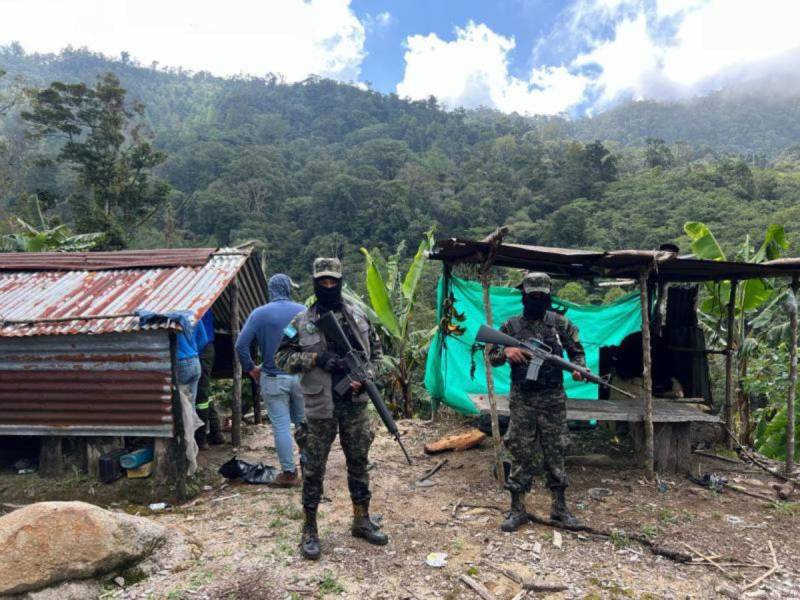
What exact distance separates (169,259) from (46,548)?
12.6 ft

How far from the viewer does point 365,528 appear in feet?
13.5

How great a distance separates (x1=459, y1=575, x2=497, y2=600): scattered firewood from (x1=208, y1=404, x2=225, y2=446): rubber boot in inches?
178

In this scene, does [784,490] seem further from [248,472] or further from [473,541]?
[248,472]

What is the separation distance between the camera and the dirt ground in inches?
139

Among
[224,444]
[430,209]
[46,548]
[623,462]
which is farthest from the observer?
[430,209]

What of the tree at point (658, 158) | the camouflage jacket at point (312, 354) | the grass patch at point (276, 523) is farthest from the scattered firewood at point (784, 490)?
the tree at point (658, 158)

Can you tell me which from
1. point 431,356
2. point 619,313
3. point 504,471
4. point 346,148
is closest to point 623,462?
point 504,471

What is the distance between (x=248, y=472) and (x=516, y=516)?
9.40 ft

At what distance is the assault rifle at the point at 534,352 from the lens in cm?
424

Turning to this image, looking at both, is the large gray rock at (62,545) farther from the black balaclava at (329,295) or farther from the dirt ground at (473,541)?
the black balaclava at (329,295)

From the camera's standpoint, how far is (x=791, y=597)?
352cm

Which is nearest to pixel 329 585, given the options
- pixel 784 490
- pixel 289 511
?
pixel 289 511

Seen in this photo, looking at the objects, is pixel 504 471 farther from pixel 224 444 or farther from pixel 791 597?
pixel 224 444

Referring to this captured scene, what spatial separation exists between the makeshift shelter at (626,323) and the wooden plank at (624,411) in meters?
0.01
